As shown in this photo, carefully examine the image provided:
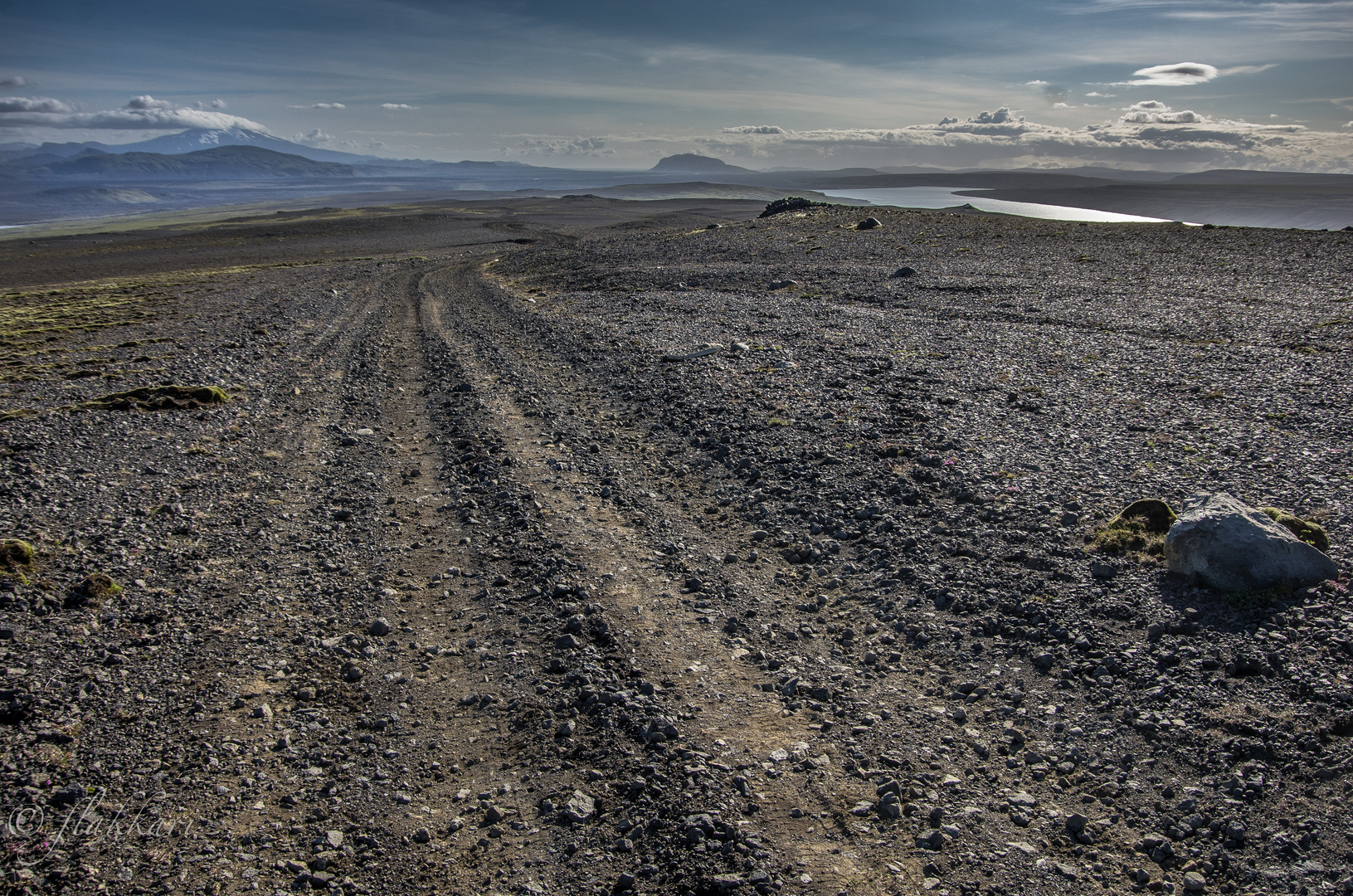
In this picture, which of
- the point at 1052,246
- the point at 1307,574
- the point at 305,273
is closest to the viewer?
the point at 1307,574

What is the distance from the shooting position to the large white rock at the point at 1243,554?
604cm

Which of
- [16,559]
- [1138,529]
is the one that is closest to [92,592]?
[16,559]

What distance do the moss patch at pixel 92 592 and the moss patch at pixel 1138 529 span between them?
10.4m

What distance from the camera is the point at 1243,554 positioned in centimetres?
612

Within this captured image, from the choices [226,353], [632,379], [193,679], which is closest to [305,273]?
[226,353]

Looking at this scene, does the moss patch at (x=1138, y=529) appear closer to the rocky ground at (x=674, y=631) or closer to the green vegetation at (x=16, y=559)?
the rocky ground at (x=674, y=631)

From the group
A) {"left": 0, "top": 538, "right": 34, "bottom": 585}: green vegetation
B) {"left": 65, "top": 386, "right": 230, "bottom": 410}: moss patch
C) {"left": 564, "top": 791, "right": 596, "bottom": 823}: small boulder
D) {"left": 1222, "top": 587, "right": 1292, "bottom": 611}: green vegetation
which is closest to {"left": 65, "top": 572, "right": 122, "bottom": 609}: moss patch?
{"left": 0, "top": 538, "right": 34, "bottom": 585}: green vegetation

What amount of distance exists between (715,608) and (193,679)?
15.3ft

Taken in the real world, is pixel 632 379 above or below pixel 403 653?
above

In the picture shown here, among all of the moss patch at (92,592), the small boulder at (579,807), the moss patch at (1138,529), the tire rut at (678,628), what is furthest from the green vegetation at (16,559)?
the moss patch at (1138,529)

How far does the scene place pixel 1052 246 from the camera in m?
33.9

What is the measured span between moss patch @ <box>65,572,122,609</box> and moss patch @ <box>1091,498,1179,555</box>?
34.2ft

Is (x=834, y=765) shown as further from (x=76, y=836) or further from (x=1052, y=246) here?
(x=1052, y=246)

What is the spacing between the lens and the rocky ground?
4172 millimetres
